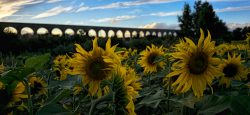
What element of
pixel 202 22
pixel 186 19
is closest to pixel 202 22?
pixel 202 22

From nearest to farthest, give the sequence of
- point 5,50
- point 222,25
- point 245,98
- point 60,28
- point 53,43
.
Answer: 1. point 245,98
2. point 5,50
3. point 53,43
4. point 222,25
5. point 60,28

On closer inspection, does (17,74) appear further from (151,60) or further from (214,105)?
(151,60)

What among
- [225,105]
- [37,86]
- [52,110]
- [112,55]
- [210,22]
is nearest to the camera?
[52,110]

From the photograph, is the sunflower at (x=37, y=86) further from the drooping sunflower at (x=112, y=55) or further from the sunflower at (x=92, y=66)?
the drooping sunflower at (x=112, y=55)

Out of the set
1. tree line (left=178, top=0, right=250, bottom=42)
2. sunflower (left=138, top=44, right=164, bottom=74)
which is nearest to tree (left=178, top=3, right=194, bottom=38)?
tree line (left=178, top=0, right=250, bottom=42)

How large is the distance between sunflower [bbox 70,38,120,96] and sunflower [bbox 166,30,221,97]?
0.35 m

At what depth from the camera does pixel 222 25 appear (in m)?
65.2

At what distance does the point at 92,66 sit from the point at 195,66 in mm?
516

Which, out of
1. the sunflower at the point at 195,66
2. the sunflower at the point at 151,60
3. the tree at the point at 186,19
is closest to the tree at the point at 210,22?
the tree at the point at 186,19

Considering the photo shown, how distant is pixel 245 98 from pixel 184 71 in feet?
2.44

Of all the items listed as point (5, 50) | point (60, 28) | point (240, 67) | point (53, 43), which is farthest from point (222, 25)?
point (240, 67)

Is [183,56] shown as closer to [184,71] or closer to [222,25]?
[184,71]

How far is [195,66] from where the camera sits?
223 cm

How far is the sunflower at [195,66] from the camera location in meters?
2.16
